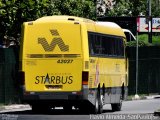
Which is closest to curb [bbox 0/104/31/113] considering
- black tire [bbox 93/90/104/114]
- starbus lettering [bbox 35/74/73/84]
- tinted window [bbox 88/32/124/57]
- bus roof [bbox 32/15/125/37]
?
starbus lettering [bbox 35/74/73/84]

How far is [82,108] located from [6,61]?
5001 mm

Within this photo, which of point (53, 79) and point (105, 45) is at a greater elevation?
point (105, 45)

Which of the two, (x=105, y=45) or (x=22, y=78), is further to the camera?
(x=105, y=45)

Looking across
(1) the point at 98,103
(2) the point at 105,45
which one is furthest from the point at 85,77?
(2) the point at 105,45

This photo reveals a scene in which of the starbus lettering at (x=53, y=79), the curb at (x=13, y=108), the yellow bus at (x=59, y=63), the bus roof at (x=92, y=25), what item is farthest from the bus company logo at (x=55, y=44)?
the curb at (x=13, y=108)

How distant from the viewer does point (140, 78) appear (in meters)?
42.2

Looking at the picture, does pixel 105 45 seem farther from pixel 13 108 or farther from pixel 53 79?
pixel 13 108

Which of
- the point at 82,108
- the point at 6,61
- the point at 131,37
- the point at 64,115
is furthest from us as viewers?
the point at 131,37

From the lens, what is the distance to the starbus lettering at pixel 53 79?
25.3m

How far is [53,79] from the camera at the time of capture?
25359 millimetres

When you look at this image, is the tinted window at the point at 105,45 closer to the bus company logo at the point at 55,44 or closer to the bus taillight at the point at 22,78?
the bus company logo at the point at 55,44

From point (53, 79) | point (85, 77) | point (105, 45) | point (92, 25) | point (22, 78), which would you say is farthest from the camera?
point (105, 45)

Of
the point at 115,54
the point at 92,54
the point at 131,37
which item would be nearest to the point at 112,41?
the point at 115,54

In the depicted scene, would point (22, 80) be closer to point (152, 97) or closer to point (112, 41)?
point (112, 41)
